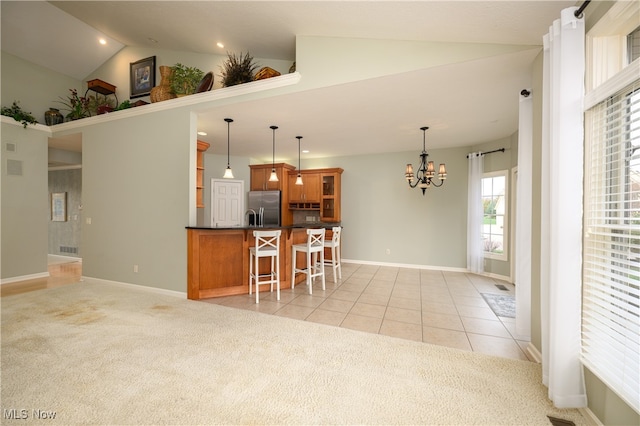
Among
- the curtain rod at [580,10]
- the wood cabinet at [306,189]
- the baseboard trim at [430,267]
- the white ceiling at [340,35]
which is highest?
the white ceiling at [340,35]

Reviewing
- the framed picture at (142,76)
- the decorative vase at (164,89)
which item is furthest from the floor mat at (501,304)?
the framed picture at (142,76)

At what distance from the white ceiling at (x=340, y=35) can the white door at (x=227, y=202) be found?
147 cm

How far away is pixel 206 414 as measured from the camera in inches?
59.7

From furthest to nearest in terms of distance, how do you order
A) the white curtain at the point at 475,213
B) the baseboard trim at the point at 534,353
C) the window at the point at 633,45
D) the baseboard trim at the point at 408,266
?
the baseboard trim at the point at 408,266 → the white curtain at the point at 475,213 → the baseboard trim at the point at 534,353 → the window at the point at 633,45

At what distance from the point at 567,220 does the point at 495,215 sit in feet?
13.0

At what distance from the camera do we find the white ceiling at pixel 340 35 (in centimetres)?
220

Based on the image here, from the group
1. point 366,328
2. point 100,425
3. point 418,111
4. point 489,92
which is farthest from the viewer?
point 418,111

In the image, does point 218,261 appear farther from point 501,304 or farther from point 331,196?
point 501,304

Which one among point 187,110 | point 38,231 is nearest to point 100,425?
point 187,110

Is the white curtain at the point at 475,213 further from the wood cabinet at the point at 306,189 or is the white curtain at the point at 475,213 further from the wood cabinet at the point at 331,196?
the wood cabinet at the point at 306,189

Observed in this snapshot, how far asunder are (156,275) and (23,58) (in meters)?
5.03

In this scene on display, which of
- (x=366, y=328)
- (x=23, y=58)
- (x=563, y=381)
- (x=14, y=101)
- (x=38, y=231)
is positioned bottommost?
(x=366, y=328)

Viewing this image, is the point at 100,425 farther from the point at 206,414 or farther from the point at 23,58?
the point at 23,58

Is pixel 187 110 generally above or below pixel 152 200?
above
